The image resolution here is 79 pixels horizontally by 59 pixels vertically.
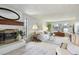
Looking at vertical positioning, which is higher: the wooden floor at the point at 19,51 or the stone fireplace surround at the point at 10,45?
the stone fireplace surround at the point at 10,45

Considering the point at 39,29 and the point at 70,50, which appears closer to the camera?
the point at 70,50

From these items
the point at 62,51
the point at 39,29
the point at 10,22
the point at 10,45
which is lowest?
the point at 62,51

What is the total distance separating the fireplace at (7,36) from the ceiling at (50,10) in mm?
465

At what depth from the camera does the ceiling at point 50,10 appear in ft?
6.56

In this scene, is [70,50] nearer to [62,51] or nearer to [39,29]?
[62,51]

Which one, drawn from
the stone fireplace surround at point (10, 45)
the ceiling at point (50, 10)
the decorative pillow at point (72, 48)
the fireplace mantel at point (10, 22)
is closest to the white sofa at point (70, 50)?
the decorative pillow at point (72, 48)

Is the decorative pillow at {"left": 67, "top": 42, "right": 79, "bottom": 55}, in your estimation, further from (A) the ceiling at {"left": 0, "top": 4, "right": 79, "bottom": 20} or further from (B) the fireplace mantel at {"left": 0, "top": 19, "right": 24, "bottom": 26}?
(B) the fireplace mantel at {"left": 0, "top": 19, "right": 24, "bottom": 26}

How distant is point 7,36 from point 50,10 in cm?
98

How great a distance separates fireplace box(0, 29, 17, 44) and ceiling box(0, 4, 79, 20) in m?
0.46

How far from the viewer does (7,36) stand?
2.10 meters

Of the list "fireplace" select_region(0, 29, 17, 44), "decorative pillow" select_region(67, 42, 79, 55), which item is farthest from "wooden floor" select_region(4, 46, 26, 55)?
"decorative pillow" select_region(67, 42, 79, 55)

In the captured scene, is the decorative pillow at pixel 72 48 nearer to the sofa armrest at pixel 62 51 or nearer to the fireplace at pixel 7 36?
the sofa armrest at pixel 62 51

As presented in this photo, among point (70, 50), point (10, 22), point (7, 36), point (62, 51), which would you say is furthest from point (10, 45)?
Result: point (70, 50)
